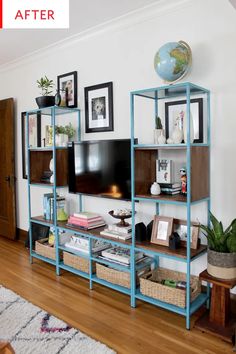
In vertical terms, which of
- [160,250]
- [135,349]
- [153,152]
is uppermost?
[153,152]

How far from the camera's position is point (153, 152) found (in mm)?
2668

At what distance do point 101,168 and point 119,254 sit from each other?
2.67 feet

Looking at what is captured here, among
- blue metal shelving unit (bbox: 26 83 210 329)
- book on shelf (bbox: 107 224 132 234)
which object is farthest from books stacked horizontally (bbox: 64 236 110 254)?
book on shelf (bbox: 107 224 132 234)

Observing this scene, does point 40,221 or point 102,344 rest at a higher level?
point 40,221

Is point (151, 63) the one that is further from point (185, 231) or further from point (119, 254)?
point (119, 254)

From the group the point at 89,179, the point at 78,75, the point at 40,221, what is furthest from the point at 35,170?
the point at 78,75

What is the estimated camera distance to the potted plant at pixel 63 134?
326 centimetres

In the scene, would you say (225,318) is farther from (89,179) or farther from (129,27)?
(129,27)

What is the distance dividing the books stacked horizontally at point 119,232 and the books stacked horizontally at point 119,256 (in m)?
0.18

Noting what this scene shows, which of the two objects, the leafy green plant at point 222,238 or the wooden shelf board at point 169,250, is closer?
the leafy green plant at point 222,238

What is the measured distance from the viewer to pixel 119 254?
2.73 meters

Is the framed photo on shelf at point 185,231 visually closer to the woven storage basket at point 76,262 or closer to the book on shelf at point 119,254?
the book on shelf at point 119,254

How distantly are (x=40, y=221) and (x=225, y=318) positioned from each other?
81.5 inches

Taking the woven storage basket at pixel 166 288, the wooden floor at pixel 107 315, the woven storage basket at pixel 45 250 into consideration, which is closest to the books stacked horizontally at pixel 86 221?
the woven storage basket at pixel 45 250
